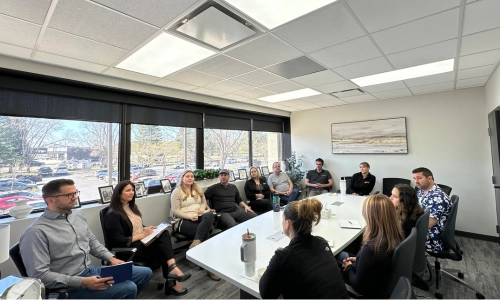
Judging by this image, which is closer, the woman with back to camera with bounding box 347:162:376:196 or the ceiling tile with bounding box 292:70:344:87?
the ceiling tile with bounding box 292:70:344:87

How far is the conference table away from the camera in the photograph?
1348 mm

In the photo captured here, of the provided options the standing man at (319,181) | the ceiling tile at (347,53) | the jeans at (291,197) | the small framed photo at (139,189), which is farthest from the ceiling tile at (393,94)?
the small framed photo at (139,189)

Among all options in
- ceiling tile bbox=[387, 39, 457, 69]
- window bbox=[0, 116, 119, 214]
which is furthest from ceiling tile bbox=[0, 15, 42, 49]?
ceiling tile bbox=[387, 39, 457, 69]

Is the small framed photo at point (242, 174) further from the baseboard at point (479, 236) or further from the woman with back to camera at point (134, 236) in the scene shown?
the baseboard at point (479, 236)

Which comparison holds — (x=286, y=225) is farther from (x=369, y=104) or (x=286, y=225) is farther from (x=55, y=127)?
(x=369, y=104)

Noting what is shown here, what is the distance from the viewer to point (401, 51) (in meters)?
2.37

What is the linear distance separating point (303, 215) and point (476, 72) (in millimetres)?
3647

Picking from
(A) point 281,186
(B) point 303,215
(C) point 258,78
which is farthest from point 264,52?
(A) point 281,186

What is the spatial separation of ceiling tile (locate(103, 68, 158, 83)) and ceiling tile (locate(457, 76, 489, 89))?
4.64m

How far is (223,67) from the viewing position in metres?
2.74

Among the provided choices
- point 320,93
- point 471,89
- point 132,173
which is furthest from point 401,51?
point 132,173

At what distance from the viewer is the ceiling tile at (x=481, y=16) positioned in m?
1.61

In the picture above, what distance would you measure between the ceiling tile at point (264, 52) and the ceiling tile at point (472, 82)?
2.98 m

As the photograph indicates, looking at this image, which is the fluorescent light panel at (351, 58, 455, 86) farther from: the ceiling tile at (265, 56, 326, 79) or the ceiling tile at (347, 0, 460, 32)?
the ceiling tile at (347, 0, 460, 32)
